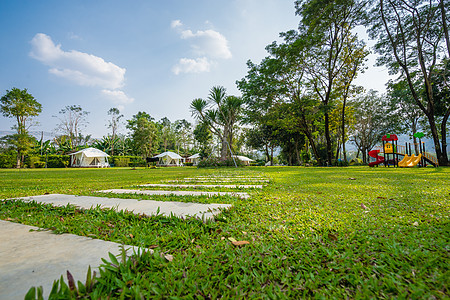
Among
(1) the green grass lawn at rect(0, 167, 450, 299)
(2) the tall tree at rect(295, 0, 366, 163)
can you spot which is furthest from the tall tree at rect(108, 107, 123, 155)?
(1) the green grass lawn at rect(0, 167, 450, 299)

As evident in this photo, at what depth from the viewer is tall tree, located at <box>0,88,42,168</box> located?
17.8 m

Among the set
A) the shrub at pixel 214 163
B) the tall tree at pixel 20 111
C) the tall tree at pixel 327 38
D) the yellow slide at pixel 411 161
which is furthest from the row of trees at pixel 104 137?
the yellow slide at pixel 411 161

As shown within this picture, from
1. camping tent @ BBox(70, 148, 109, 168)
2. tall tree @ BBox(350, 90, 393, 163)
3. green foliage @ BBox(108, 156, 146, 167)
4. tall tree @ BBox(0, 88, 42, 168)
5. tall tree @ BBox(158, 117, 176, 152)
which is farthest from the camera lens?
tall tree @ BBox(158, 117, 176, 152)

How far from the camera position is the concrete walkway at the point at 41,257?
1.95 ft

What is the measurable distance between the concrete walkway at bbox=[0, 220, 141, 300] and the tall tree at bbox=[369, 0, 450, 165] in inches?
538

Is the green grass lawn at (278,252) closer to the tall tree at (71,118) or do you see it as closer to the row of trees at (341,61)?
the row of trees at (341,61)

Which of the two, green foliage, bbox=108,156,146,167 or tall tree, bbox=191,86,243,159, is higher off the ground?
tall tree, bbox=191,86,243,159

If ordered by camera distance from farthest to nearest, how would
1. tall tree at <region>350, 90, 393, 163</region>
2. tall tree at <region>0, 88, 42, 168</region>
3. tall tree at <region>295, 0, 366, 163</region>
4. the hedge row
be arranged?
1. tall tree at <region>350, 90, 393, 163</region>
2. the hedge row
3. tall tree at <region>0, 88, 42, 168</region>
4. tall tree at <region>295, 0, 366, 163</region>

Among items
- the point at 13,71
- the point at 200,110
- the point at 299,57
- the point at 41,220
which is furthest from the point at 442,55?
the point at 13,71

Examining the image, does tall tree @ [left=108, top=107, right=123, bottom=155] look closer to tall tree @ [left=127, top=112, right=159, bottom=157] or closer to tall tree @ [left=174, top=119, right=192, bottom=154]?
tall tree @ [left=127, top=112, right=159, bottom=157]

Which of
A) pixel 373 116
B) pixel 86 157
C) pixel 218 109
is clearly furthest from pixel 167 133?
pixel 373 116

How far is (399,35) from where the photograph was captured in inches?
386

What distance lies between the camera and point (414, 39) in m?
9.88

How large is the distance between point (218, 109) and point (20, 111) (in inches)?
864
